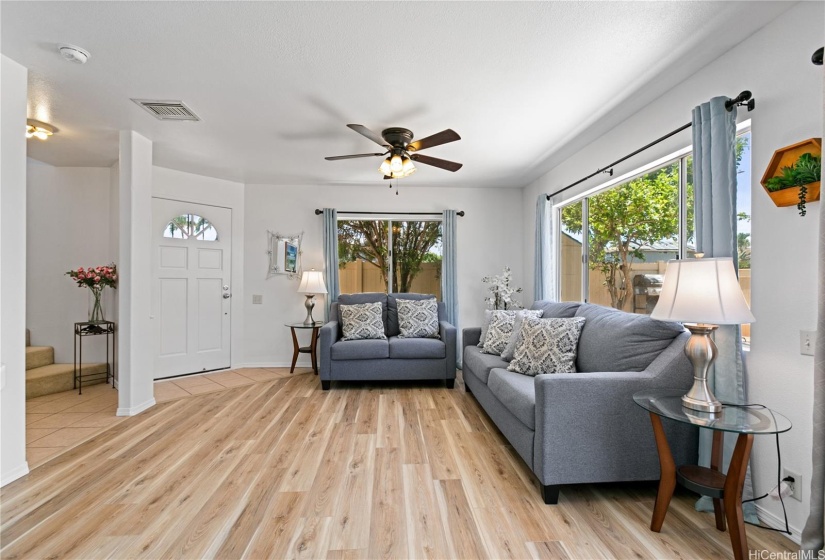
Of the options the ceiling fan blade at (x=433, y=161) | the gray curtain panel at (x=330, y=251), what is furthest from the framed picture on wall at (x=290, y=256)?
the ceiling fan blade at (x=433, y=161)

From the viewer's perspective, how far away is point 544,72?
2379 mm

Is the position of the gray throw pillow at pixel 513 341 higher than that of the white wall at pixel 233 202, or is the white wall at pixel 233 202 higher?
the white wall at pixel 233 202

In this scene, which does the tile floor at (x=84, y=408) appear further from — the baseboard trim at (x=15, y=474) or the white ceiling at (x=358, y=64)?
the white ceiling at (x=358, y=64)


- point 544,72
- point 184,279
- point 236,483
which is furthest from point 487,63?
point 184,279

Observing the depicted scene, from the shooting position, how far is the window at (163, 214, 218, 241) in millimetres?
4582

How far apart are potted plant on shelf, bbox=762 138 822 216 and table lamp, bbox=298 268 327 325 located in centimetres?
426

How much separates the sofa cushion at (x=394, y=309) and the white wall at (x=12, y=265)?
3228 mm

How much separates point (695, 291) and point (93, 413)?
15.0 ft

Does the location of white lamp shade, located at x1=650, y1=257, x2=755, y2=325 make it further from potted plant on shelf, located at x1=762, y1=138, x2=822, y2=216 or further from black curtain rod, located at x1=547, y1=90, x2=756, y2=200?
black curtain rod, located at x1=547, y1=90, x2=756, y2=200

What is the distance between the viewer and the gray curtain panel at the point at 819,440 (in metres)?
1.46

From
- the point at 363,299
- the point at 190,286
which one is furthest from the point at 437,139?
the point at 190,286

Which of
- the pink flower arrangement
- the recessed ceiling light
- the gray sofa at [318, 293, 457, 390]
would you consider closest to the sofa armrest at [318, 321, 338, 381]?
the gray sofa at [318, 293, 457, 390]

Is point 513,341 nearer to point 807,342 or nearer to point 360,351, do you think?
point 360,351

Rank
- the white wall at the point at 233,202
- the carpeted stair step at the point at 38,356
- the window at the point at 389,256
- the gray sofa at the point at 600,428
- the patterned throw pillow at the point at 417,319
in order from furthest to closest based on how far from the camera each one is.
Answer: the window at the point at 389,256 < the white wall at the point at 233,202 < the patterned throw pillow at the point at 417,319 < the carpeted stair step at the point at 38,356 < the gray sofa at the point at 600,428
